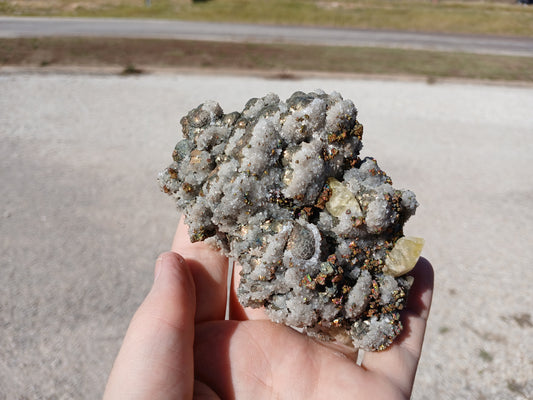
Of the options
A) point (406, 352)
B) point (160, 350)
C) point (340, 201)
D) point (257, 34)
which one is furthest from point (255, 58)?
point (160, 350)

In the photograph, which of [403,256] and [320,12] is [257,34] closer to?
[320,12]

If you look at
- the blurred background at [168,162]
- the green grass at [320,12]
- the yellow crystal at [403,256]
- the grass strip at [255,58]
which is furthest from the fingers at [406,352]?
the green grass at [320,12]

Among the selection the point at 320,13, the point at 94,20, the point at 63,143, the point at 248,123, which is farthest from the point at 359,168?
the point at 320,13

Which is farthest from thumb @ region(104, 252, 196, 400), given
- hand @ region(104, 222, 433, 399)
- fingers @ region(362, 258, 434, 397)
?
fingers @ region(362, 258, 434, 397)

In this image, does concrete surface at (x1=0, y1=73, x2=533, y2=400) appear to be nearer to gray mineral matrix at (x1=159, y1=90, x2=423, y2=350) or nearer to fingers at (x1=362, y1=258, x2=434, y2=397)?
fingers at (x1=362, y1=258, x2=434, y2=397)

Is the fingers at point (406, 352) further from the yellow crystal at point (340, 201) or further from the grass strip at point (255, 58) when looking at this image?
the grass strip at point (255, 58)

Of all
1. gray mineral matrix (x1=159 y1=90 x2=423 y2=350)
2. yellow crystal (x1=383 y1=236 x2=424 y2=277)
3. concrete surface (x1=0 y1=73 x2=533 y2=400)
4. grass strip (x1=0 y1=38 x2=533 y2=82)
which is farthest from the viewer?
grass strip (x1=0 y1=38 x2=533 y2=82)

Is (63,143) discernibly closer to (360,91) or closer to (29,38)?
(360,91)
